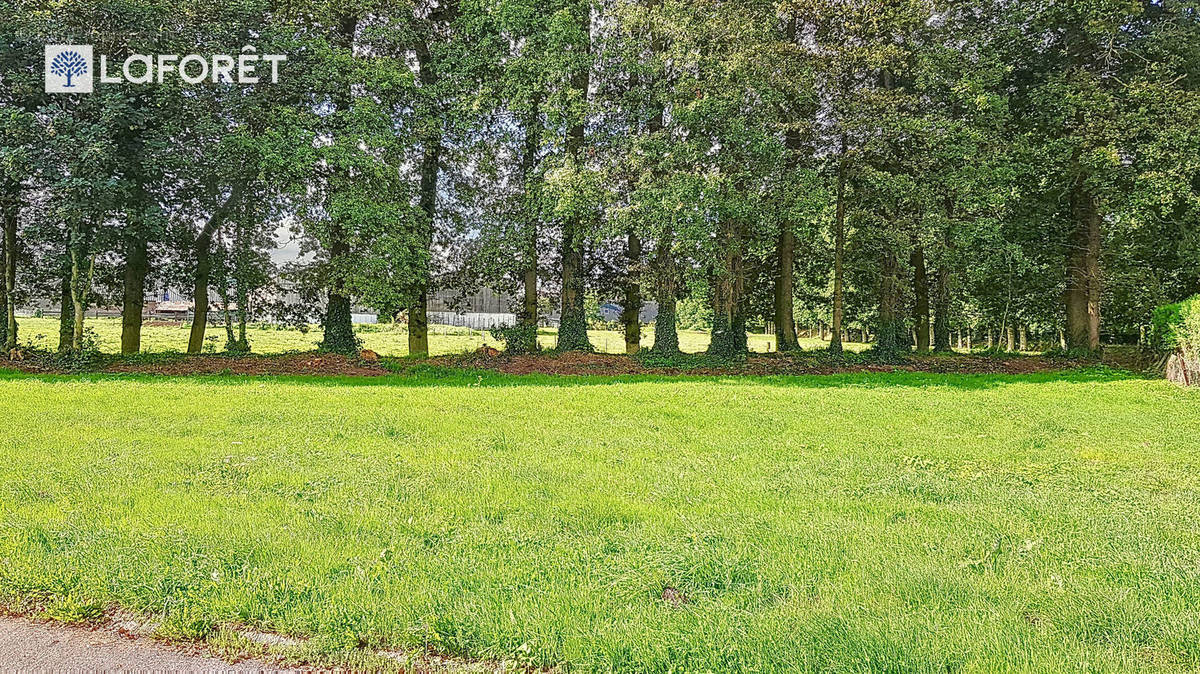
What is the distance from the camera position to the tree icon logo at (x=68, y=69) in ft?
46.8

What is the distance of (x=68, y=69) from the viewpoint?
1438cm

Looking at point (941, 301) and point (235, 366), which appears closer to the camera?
point (235, 366)

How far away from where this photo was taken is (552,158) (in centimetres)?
1678

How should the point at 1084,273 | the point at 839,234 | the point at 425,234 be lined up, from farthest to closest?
the point at 1084,273 → the point at 839,234 → the point at 425,234

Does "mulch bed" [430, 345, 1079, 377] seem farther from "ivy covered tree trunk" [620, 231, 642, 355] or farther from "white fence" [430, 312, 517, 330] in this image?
"white fence" [430, 312, 517, 330]

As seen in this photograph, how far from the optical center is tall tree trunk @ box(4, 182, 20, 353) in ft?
52.2

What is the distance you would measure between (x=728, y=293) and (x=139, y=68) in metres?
15.4

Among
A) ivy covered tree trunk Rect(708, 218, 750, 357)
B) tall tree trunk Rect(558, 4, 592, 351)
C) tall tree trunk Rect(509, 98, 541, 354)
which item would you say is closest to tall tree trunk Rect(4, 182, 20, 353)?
tall tree trunk Rect(509, 98, 541, 354)

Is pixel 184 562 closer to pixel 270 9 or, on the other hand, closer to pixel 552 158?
pixel 552 158

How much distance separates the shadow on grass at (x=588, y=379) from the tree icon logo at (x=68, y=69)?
6.47 metres

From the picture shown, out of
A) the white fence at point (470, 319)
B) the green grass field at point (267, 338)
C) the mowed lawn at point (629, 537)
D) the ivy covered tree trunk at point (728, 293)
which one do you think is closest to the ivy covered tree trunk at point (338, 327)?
the green grass field at point (267, 338)

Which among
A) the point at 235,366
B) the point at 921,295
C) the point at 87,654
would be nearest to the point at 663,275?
the point at 921,295

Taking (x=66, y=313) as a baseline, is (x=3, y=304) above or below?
above

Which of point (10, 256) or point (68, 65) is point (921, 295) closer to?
point (68, 65)
